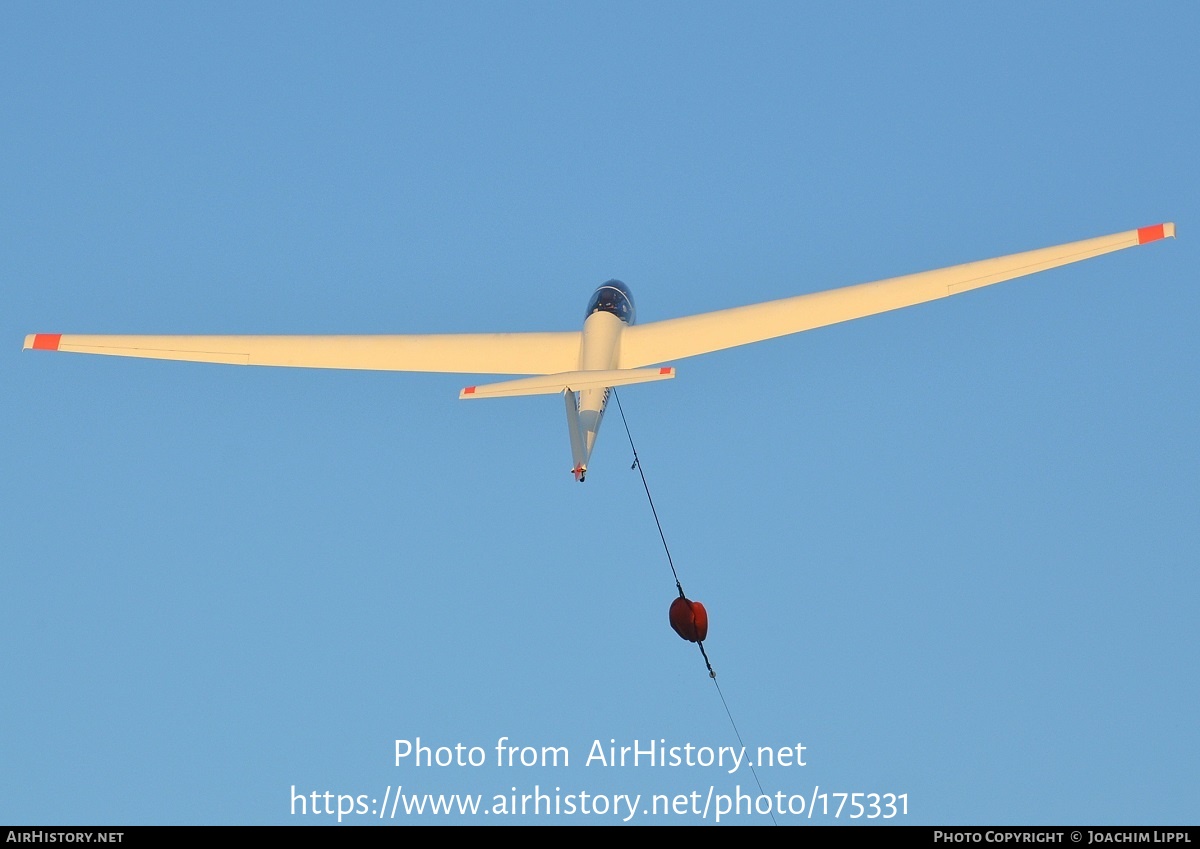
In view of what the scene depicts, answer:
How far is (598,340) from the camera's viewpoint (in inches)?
1411

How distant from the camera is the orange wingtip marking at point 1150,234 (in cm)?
3400

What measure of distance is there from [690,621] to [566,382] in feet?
17.7

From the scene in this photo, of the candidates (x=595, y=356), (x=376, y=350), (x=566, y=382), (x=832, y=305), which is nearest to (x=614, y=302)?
(x=595, y=356)

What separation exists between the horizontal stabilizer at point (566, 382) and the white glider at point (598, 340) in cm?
409

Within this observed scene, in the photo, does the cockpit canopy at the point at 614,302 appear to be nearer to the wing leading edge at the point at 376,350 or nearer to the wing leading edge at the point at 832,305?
the wing leading edge at the point at 832,305

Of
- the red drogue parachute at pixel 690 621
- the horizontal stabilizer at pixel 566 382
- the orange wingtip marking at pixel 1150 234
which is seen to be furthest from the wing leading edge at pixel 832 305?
the red drogue parachute at pixel 690 621

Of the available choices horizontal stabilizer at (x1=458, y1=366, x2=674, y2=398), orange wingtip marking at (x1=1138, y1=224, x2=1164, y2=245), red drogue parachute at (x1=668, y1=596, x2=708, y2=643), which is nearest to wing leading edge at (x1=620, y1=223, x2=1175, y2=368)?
orange wingtip marking at (x1=1138, y1=224, x2=1164, y2=245)

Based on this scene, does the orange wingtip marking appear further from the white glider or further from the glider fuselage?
the glider fuselage

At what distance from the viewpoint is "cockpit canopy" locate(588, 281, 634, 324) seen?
3747 centimetres

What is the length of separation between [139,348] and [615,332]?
1016 centimetres

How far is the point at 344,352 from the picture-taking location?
3591 centimetres

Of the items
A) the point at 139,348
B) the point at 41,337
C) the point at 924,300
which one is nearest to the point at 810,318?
the point at 924,300
